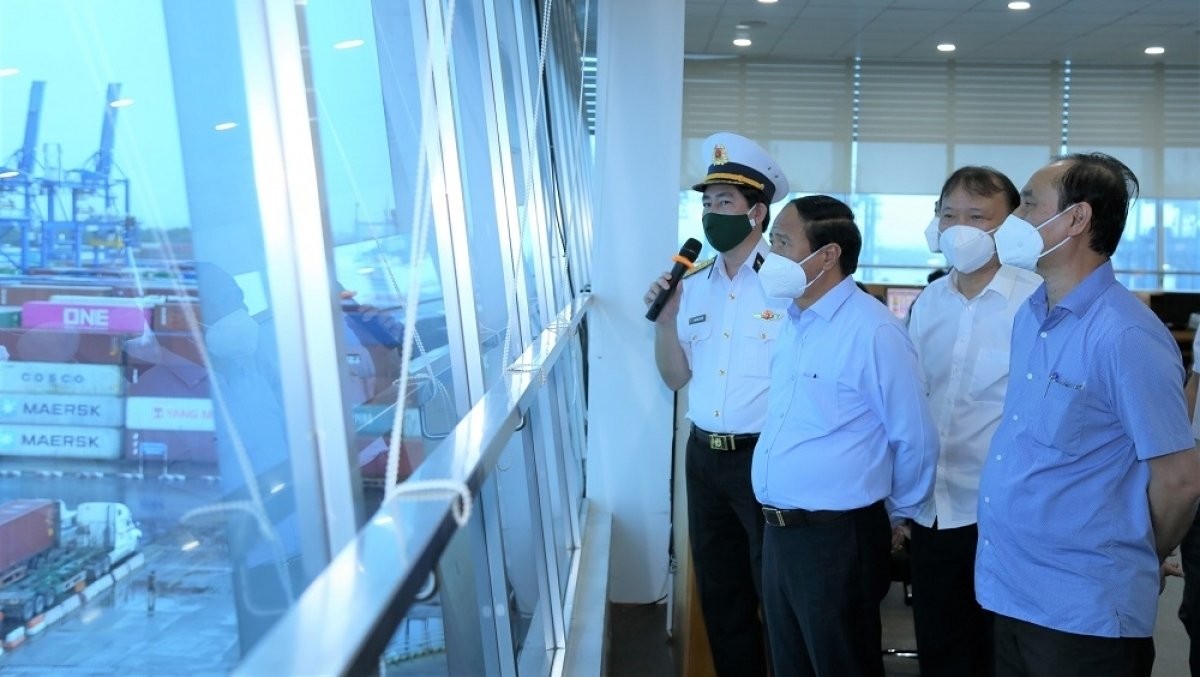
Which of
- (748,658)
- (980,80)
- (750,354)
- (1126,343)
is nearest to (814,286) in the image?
(750,354)

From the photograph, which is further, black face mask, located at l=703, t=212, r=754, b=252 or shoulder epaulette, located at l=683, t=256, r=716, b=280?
shoulder epaulette, located at l=683, t=256, r=716, b=280

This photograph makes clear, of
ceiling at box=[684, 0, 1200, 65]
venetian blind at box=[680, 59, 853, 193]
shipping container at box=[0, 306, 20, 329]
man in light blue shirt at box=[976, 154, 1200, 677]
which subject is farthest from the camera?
venetian blind at box=[680, 59, 853, 193]

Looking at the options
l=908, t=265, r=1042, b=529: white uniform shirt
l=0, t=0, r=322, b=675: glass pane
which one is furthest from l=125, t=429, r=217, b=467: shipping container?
l=908, t=265, r=1042, b=529: white uniform shirt

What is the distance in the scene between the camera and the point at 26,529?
0.94m

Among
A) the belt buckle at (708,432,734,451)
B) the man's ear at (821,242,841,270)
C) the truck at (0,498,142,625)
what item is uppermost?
the man's ear at (821,242,841,270)

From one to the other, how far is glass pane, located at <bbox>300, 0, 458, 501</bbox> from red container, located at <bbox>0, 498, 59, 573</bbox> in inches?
15.4

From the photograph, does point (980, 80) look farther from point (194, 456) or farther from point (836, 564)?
point (194, 456)

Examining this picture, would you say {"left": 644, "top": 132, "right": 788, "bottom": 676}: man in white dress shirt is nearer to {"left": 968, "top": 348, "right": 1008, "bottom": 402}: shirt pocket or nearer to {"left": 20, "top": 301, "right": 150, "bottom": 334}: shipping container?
{"left": 968, "top": 348, "right": 1008, "bottom": 402}: shirt pocket

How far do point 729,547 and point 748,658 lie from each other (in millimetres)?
351

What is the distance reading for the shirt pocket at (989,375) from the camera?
276 cm

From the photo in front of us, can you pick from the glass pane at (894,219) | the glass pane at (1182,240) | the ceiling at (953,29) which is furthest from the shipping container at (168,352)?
the glass pane at (1182,240)

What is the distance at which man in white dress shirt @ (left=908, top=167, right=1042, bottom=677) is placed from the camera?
279 cm

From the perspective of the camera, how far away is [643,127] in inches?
176

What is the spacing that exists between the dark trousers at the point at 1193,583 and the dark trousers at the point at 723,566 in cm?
115
